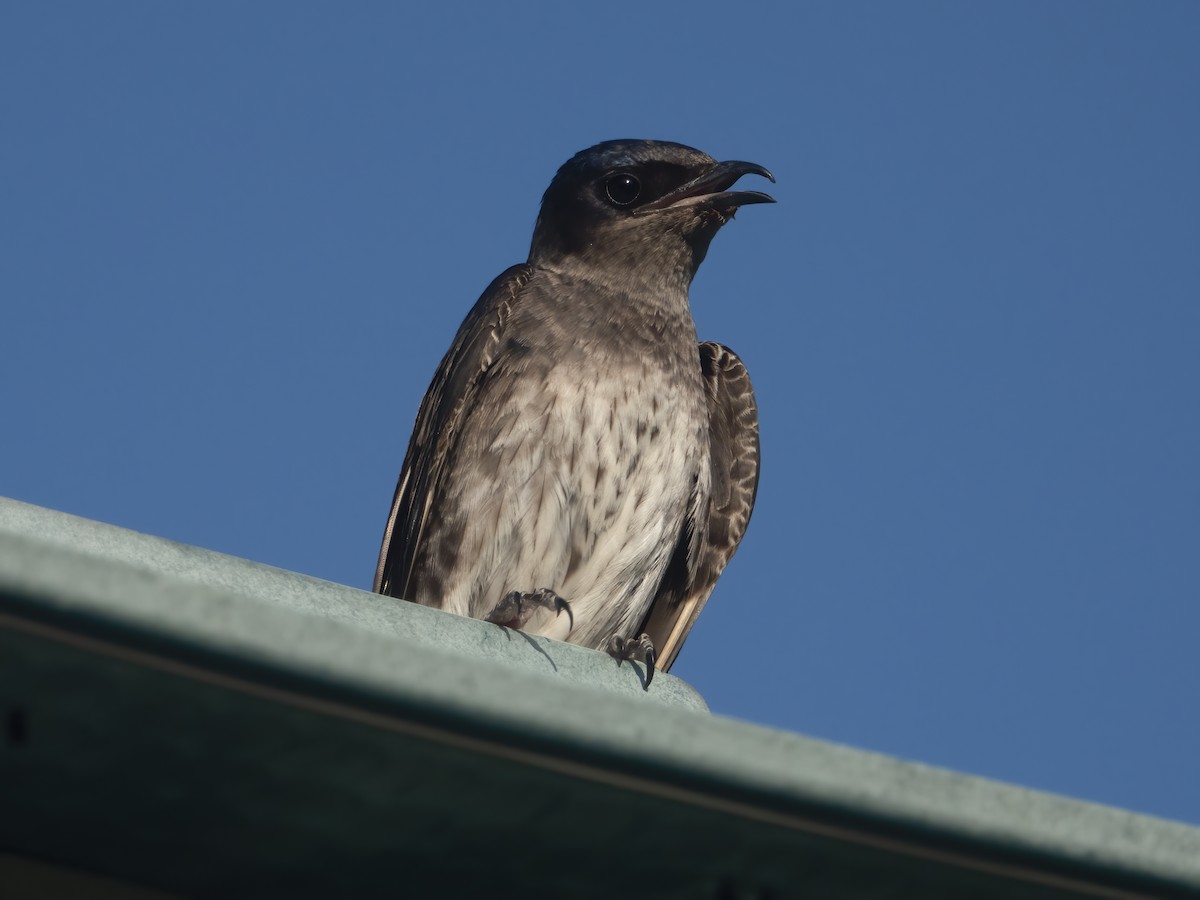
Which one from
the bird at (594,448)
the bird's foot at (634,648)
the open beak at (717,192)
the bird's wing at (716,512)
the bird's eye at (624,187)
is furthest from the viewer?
the bird's eye at (624,187)

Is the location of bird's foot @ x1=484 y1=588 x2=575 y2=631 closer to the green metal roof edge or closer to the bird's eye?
the bird's eye

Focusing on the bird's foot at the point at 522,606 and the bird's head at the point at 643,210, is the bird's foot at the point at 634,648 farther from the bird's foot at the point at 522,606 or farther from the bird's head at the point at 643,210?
the bird's head at the point at 643,210

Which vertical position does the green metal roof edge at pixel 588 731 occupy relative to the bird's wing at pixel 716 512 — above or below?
above

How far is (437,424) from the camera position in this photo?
292 inches

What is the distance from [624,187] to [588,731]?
22.4 ft

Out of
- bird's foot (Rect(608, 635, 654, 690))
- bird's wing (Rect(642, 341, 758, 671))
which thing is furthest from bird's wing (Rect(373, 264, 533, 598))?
bird's wing (Rect(642, 341, 758, 671))

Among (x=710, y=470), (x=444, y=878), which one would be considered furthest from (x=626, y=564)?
(x=444, y=878)

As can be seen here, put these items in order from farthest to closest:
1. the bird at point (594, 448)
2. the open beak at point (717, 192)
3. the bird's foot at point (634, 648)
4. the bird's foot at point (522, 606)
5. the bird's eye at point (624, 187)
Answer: the bird's eye at point (624, 187), the open beak at point (717, 192), the bird at point (594, 448), the bird's foot at point (634, 648), the bird's foot at point (522, 606)

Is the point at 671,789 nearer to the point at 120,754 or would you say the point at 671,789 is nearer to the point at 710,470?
the point at 120,754

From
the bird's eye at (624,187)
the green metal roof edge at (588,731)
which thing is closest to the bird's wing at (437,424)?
the bird's eye at (624,187)

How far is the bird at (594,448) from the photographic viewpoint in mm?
7031

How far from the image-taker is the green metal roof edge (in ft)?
5.66

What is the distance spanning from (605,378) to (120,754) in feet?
17.3

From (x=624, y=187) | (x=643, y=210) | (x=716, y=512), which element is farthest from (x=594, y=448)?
(x=624, y=187)
